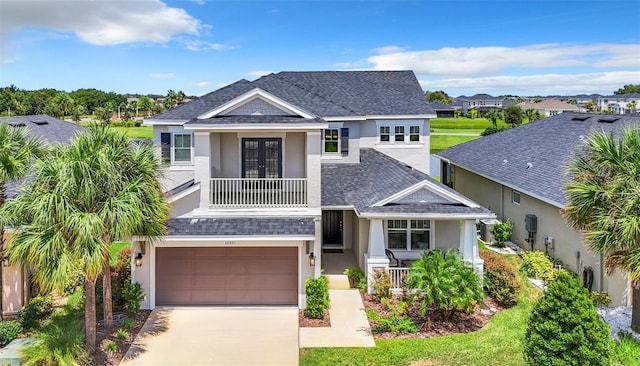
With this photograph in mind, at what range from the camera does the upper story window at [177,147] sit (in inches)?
739

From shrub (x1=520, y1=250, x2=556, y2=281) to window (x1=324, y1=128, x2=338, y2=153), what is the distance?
9.41m

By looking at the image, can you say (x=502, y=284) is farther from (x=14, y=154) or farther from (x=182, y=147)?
(x=14, y=154)

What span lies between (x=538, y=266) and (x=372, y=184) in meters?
6.67

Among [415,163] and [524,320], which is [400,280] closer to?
[524,320]

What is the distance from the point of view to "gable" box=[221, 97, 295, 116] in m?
15.9

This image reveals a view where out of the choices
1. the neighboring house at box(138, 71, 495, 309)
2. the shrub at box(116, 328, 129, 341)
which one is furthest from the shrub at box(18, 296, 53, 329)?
the shrub at box(116, 328, 129, 341)

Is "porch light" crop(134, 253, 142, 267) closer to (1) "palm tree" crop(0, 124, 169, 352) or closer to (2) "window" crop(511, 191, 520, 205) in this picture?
(1) "palm tree" crop(0, 124, 169, 352)

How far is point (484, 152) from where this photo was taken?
89.4 ft

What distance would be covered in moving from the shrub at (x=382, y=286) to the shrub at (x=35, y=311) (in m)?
9.75

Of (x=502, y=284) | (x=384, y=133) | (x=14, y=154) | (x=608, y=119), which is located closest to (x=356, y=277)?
(x=502, y=284)

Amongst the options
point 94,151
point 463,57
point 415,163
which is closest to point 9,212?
point 94,151

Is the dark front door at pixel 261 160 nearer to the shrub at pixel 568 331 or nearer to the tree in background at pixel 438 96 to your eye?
the shrub at pixel 568 331

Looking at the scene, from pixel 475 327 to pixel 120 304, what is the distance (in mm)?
10568

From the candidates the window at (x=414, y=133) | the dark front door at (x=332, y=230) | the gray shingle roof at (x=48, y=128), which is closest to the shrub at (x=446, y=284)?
the dark front door at (x=332, y=230)
